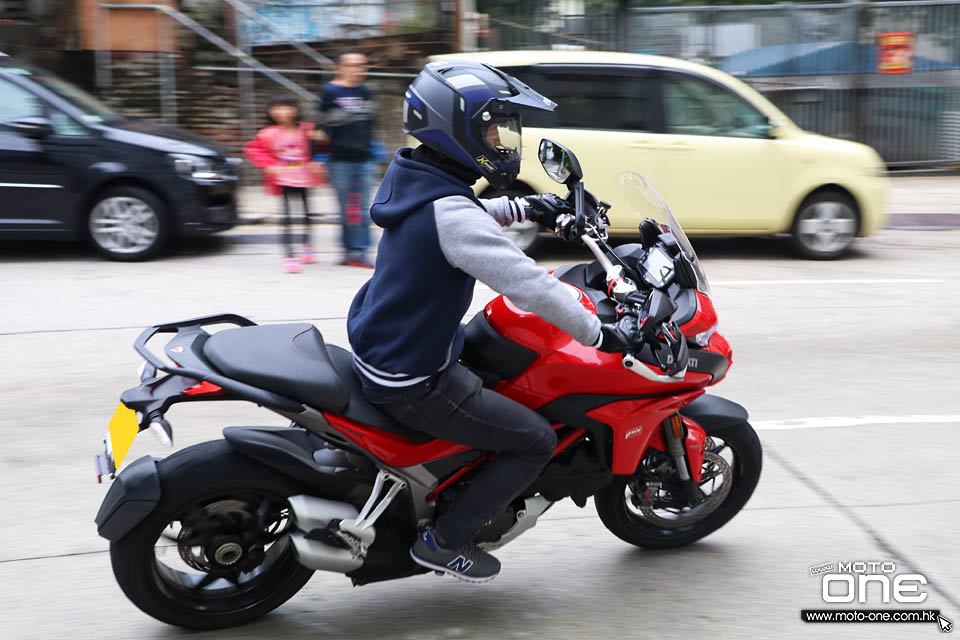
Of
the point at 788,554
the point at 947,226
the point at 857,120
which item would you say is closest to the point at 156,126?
the point at 788,554

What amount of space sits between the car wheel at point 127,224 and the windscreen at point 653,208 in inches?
258

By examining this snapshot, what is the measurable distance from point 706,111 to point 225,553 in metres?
7.53

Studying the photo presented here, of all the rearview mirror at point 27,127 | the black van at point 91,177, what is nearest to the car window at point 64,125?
the black van at point 91,177


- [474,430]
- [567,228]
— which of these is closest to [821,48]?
[567,228]

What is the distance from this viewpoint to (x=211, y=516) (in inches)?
133

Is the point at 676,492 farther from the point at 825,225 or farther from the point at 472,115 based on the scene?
the point at 825,225

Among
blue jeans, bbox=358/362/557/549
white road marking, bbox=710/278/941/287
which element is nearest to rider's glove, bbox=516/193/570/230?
blue jeans, bbox=358/362/557/549

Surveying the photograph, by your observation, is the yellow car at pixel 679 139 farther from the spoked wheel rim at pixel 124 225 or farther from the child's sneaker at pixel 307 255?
the spoked wheel rim at pixel 124 225

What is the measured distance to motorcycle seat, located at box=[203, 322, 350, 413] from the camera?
10.4 ft

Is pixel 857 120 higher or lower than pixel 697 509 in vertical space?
higher

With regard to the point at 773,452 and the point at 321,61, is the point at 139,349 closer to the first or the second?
the point at 773,452

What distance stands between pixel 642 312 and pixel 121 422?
1.64 m

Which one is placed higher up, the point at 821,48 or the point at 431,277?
the point at 821,48

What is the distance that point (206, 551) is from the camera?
3.41 meters
